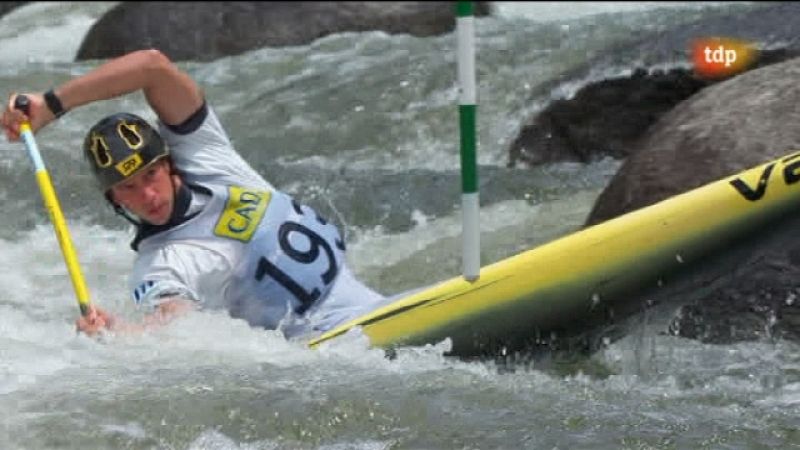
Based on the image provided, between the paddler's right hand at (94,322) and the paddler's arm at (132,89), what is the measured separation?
1.83 feet

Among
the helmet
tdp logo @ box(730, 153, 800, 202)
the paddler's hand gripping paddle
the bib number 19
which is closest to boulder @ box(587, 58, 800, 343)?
tdp logo @ box(730, 153, 800, 202)

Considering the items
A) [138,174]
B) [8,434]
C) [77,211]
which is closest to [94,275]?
[77,211]

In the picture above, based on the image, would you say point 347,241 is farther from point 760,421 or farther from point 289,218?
point 760,421

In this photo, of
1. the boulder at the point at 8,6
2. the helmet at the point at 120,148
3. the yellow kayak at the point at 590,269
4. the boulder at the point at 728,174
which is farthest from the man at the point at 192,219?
the boulder at the point at 8,6

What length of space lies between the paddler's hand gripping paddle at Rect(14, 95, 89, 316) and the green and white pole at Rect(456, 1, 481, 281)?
3.41 ft

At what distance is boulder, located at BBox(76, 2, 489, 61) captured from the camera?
1138cm

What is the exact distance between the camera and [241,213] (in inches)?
182

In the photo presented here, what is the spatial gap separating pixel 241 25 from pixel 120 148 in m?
7.29

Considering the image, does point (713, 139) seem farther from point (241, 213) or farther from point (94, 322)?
point (94, 322)

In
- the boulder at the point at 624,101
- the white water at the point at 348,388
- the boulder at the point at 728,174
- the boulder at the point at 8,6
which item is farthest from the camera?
the boulder at the point at 8,6

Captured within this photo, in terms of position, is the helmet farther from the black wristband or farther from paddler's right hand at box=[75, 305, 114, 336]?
paddler's right hand at box=[75, 305, 114, 336]

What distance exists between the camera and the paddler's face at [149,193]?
4.39 m

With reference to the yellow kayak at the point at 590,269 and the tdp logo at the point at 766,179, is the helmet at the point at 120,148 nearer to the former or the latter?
the yellow kayak at the point at 590,269

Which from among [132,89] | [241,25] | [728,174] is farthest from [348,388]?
[241,25]
